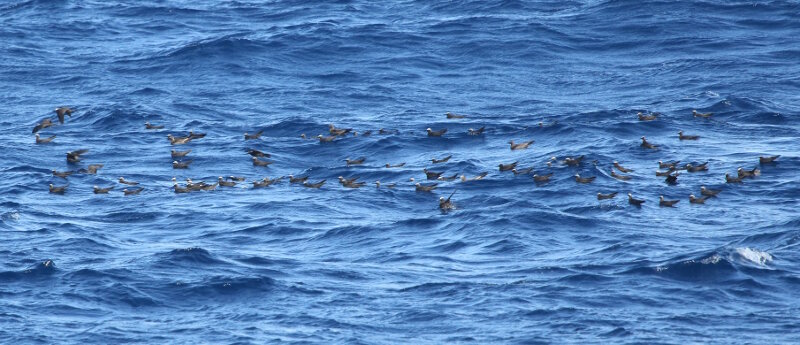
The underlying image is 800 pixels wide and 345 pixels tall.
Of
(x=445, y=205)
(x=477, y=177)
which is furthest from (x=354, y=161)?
(x=445, y=205)

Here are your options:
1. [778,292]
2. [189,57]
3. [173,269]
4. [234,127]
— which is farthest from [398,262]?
[189,57]

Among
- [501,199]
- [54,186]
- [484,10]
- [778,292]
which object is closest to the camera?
[778,292]

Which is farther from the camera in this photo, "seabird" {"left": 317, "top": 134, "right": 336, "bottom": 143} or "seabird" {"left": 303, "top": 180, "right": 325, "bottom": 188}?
"seabird" {"left": 317, "top": 134, "right": 336, "bottom": 143}

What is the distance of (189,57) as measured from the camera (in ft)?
151

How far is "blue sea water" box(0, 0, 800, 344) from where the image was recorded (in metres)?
21.4

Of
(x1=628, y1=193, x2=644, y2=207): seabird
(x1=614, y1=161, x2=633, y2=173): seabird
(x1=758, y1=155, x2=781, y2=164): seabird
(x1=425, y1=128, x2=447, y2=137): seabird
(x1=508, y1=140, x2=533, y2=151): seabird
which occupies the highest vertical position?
(x1=628, y1=193, x2=644, y2=207): seabird

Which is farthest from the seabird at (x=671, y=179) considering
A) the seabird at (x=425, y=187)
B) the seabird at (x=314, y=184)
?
the seabird at (x=314, y=184)

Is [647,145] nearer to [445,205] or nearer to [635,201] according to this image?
[635,201]

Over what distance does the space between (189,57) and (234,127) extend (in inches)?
344

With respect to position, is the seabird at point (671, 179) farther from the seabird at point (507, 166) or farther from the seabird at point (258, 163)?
the seabird at point (258, 163)

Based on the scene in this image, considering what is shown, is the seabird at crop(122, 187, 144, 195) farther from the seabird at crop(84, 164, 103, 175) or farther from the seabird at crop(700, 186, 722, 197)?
the seabird at crop(700, 186, 722, 197)

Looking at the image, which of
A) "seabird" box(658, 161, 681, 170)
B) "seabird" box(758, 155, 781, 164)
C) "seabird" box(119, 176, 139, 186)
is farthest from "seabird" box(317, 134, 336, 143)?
"seabird" box(758, 155, 781, 164)

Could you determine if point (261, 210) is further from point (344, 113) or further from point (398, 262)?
point (344, 113)

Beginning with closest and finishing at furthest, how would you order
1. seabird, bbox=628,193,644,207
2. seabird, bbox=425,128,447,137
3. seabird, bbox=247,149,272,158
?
seabird, bbox=628,193,644,207, seabird, bbox=247,149,272,158, seabird, bbox=425,128,447,137
